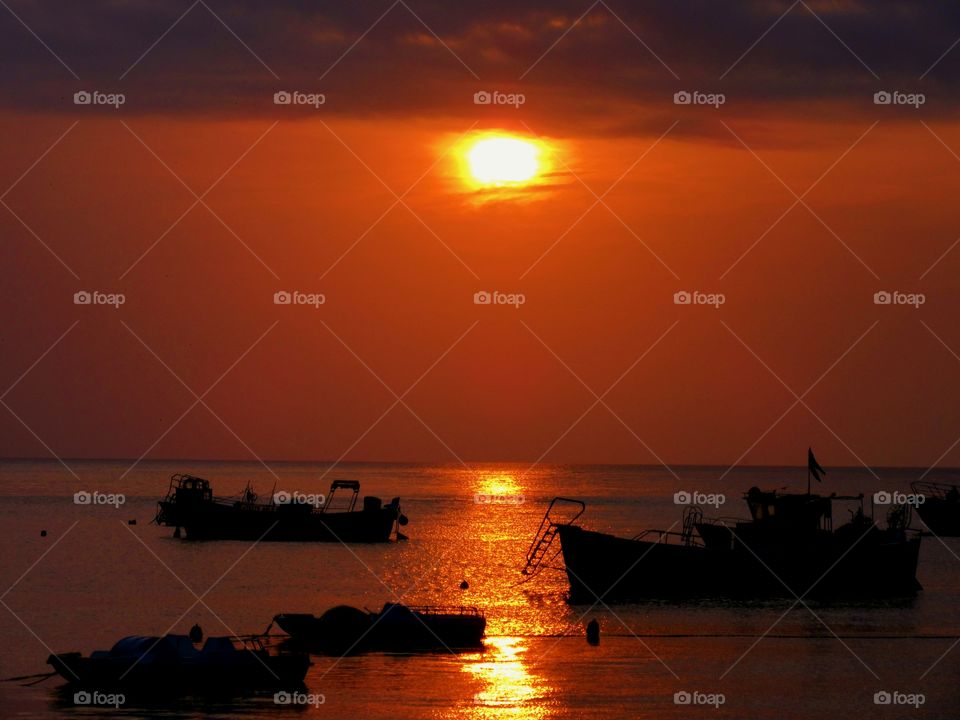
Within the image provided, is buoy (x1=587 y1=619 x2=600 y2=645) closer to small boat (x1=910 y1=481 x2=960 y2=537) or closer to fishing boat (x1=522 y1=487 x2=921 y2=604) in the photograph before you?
fishing boat (x1=522 y1=487 x2=921 y2=604)

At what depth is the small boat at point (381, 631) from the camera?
162 ft

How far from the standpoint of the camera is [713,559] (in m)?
70.5

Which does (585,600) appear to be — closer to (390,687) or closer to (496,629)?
(496,629)

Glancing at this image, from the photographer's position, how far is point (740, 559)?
233 feet

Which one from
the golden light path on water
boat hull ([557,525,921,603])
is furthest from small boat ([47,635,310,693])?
boat hull ([557,525,921,603])

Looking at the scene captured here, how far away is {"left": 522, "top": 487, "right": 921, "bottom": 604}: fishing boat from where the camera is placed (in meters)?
70.2

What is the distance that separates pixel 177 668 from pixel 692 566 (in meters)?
36.7

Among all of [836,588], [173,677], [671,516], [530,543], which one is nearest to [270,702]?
[173,677]

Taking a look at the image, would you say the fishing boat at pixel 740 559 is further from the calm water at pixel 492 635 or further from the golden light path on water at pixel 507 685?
the golden light path on water at pixel 507 685

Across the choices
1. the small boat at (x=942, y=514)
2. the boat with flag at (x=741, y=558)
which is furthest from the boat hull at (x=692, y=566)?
the small boat at (x=942, y=514)

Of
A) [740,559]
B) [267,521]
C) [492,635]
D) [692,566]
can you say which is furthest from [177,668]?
[267,521]

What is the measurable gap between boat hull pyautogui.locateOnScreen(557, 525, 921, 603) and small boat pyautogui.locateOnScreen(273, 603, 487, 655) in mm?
18879

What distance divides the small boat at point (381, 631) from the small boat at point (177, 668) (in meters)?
7.05

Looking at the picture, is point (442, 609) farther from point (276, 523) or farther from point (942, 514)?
point (942, 514)
